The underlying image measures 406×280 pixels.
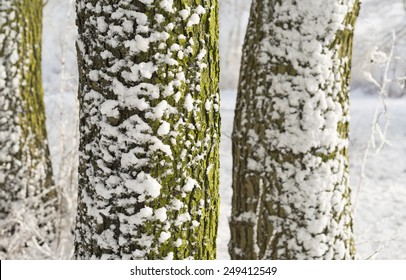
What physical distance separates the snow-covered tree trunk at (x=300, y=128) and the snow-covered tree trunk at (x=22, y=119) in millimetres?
1995

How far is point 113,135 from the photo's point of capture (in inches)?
65.5

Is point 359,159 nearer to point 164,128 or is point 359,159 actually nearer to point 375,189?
point 164,128

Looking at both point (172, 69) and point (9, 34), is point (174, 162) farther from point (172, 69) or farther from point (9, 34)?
point (9, 34)

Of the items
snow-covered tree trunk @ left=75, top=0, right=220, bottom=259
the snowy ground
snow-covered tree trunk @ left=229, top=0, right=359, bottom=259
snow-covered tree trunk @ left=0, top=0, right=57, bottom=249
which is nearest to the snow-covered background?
the snowy ground

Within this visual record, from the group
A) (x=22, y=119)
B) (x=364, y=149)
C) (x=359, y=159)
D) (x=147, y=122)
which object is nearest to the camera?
(x=147, y=122)

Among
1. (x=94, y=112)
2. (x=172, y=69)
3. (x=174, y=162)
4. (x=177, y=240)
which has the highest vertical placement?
(x=172, y=69)

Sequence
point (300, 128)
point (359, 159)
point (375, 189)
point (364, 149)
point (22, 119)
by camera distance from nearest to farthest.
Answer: point (300, 128)
point (359, 159)
point (22, 119)
point (375, 189)
point (364, 149)

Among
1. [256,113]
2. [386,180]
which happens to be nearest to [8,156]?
[256,113]

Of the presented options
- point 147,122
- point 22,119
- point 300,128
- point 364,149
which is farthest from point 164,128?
point 364,149

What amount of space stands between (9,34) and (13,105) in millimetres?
549

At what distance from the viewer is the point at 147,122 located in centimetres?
164

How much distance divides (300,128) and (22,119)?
2352 mm

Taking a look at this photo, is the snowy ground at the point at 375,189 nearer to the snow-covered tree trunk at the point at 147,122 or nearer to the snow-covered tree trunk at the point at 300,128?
the snow-covered tree trunk at the point at 300,128

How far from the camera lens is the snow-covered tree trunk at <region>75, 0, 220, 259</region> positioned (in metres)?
1.61
